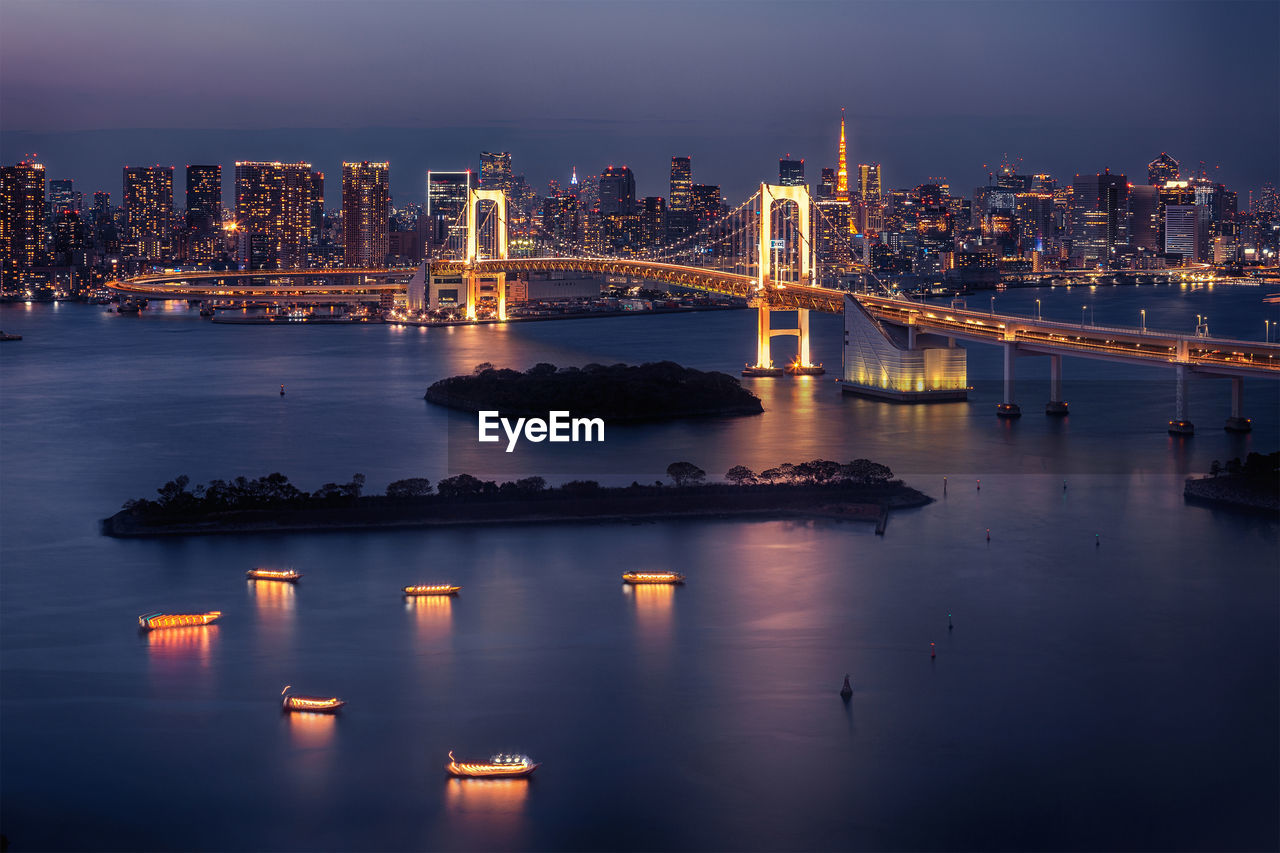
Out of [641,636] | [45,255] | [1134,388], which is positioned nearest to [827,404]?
[1134,388]

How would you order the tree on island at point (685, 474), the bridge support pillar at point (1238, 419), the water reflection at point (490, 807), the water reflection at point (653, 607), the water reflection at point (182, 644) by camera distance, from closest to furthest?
the water reflection at point (490, 807) < the water reflection at point (182, 644) < the water reflection at point (653, 607) < the tree on island at point (685, 474) < the bridge support pillar at point (1238, 419)

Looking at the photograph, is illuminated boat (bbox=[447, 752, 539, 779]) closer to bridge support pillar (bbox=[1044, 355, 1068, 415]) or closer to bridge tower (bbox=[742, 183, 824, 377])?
bridge support pillar (bbox=[1044, 355, 1068, 415])

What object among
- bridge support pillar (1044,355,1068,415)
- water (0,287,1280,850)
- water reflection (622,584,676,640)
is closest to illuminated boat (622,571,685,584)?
water reflection (622,584,676,640)

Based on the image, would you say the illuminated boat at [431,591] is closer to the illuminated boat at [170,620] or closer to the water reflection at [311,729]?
the illuminated boat at [170,620]

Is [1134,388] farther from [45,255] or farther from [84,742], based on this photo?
[45,255]
